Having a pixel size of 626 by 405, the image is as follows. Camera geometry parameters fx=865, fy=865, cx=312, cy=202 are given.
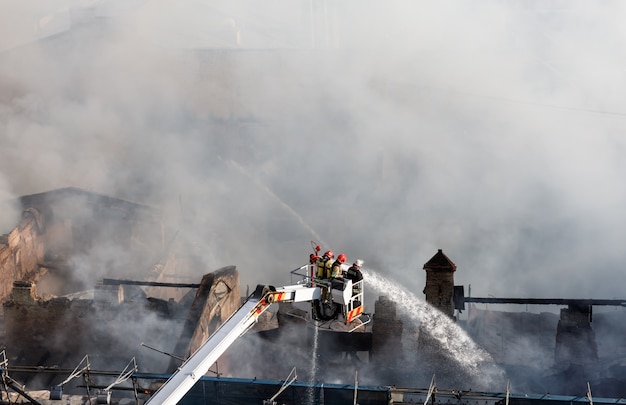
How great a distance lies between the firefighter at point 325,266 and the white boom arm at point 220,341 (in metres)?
0.23

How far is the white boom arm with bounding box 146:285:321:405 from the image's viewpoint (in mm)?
11703

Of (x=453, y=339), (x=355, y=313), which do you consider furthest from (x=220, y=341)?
(x=453, y=339)

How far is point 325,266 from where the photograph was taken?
1350 cm

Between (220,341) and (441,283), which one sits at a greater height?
(441,283)

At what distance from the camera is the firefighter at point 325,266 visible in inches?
529

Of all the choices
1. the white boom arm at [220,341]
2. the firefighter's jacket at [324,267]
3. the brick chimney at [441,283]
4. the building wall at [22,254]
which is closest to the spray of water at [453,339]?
the brick chimney at [441,283]

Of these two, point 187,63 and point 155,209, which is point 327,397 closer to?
point 155,209

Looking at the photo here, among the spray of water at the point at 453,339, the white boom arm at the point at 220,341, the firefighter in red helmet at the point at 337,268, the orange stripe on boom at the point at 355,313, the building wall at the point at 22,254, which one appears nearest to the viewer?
the white boom arm at the point at 220,341

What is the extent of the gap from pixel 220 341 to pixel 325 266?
2.22m

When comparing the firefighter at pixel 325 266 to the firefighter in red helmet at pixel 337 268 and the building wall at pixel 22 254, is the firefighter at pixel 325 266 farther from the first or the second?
the building wall at pixel 22 254

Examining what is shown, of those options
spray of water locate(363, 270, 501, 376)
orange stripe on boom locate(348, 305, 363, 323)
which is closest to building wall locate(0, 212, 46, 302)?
spray of water locate(363, 270, 501, 376)

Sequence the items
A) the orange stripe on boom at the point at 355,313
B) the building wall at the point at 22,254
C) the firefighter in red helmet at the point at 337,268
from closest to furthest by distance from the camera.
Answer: the firefighter in red helmet at the point at 337,268, the orange stripe on boom at the point at 355,313, the building wall at the point at 22,254

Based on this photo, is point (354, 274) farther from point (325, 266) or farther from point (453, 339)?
point (453, 339)

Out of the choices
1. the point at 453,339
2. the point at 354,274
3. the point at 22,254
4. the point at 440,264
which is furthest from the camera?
the point at 22,254
